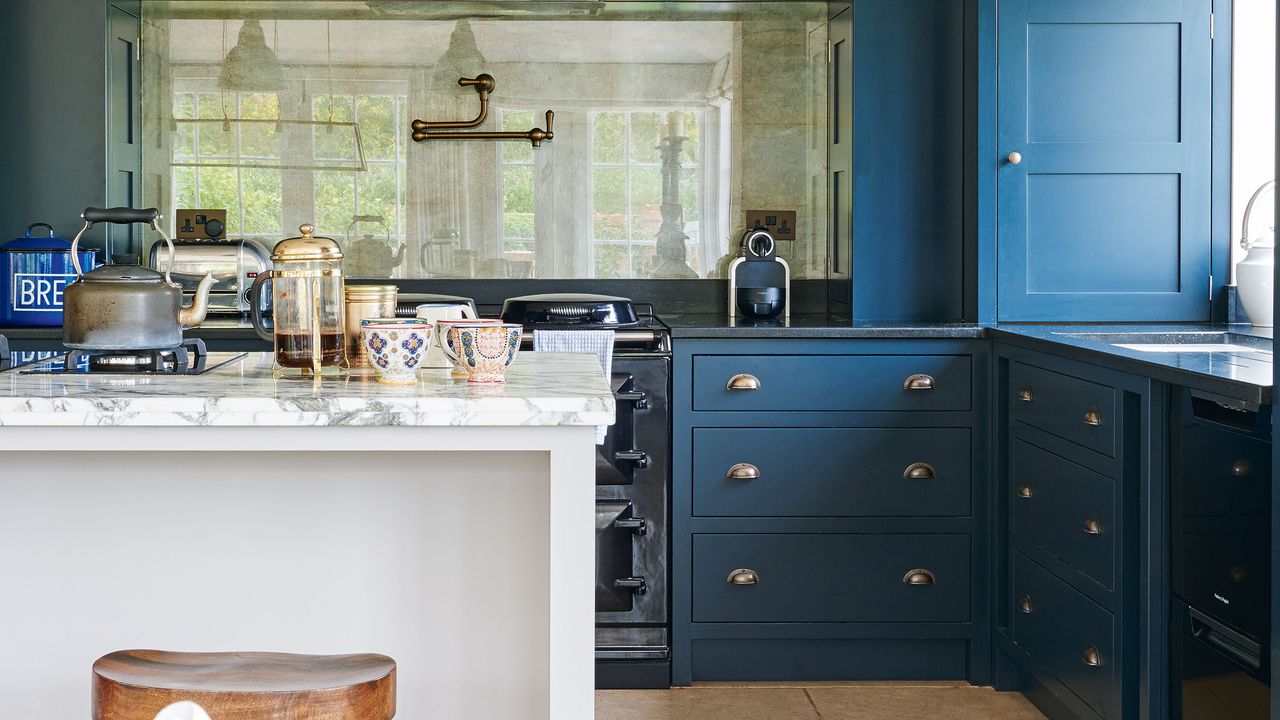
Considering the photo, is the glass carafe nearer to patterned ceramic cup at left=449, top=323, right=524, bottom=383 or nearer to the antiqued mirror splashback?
patterned ceramic cup at left=449, top=323, right=524, bottom=383

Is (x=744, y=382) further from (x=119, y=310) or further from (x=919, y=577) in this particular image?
(x=119, y=310)

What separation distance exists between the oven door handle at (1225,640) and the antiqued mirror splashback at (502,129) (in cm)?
202

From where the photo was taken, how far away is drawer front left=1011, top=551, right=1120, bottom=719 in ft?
8.30

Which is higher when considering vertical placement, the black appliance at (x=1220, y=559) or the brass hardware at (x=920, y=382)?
the brass hardware at (x=920, y=382)

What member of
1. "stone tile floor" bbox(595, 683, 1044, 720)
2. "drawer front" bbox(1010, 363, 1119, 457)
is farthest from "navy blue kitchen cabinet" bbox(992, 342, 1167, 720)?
"stone tile floor" bbox(595, 683, 1044, 720)

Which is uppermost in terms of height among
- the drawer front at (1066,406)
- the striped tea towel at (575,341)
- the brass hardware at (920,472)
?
the striped tea towel at (575,341)

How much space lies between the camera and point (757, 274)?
13.0 feet

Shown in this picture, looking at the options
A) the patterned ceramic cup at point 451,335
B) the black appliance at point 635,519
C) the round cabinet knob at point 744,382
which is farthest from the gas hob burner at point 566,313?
the patterned ceramic cup at point 451,335

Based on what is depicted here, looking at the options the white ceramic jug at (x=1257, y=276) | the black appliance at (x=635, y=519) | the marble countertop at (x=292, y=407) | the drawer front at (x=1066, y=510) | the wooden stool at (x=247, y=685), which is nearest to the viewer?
the wooden stool at (x=247, y=685)

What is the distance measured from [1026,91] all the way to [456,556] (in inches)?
83.7

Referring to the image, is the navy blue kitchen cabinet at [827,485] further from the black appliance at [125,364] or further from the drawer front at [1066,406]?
the black appliance at [125,364]

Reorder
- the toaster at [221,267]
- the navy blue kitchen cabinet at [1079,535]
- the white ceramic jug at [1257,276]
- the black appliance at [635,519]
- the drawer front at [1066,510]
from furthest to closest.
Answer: the toaster at [221,267], the black appliance at [635,519], the white ceramic jug at [1257,276], the drawer front at [1066,510], the navy blue kitchen cabinet at [1079,535]

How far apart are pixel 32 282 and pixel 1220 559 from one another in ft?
9.94

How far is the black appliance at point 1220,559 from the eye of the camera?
1.99 meters
